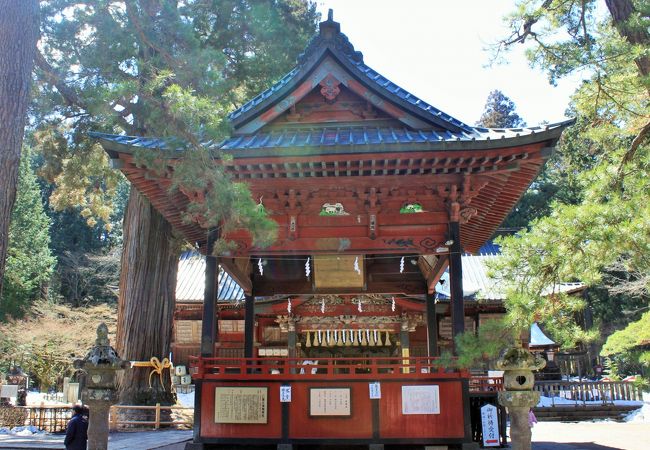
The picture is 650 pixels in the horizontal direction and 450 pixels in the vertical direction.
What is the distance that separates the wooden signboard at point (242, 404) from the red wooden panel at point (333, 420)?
19.2 inches

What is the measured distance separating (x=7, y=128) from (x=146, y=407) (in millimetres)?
9405

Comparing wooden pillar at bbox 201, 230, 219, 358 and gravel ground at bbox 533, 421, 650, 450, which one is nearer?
wooden pillar at bbox 201, 230, 219, 358

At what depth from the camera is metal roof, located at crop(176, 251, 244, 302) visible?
66.1 ft

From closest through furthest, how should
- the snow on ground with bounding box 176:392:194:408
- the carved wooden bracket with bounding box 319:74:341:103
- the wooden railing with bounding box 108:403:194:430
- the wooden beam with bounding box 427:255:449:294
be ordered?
the carved wooden bracket with bounding box 319:74:341:103, the wooden beam with bounding box 427:255:449:294, the wooden railing with bounding box 108:403:194:430, the snow on ground with bounding box 176:392:194:408

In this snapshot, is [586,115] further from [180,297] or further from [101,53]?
[180,297]

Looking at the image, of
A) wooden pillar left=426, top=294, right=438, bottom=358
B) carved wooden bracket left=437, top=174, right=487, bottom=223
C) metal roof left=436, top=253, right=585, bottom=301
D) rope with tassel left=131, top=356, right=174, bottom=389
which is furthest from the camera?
metal roof left=436, top=253, right=585, bottom=301

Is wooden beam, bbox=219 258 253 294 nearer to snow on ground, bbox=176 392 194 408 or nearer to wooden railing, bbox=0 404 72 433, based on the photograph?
wooden railing, bbox=0 404 72 433

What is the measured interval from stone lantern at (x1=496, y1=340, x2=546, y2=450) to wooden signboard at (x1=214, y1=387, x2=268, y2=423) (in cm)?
394

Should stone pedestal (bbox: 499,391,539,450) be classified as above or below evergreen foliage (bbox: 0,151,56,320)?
below

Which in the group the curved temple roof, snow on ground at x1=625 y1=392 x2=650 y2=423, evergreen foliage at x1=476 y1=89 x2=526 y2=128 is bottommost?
snow on ground at x1=625 y1=392 x2=650 y2=423

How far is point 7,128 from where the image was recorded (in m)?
7.81

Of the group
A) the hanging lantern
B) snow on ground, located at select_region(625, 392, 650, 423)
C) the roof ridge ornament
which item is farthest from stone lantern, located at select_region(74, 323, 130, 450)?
snow on ground, located at select_region(625, 392, 650, 423)

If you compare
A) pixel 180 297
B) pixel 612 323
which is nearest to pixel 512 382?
pixel 180 297

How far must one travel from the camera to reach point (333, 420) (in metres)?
9.45
